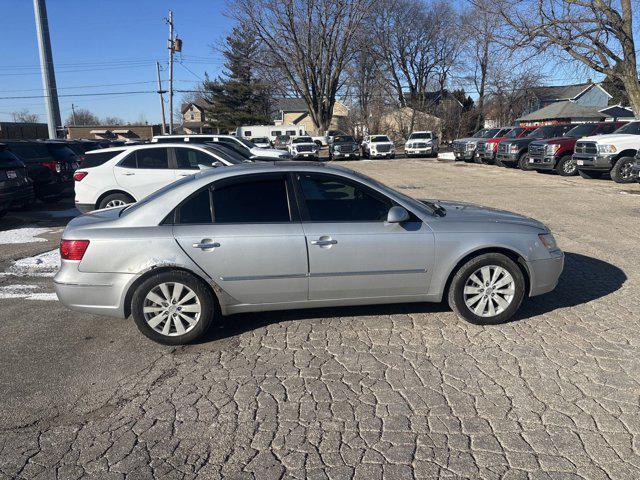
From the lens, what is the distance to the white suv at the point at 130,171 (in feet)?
31.8

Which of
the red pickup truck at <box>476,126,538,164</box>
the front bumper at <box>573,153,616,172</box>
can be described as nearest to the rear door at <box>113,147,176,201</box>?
the front bumper at <box>573,153,616,172</box>

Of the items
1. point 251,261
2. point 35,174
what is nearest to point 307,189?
point 251,261

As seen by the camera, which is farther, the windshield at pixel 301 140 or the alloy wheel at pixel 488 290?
the windshield at pixel 301 140

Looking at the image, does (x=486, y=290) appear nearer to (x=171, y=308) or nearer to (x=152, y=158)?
(x=171, y=308)

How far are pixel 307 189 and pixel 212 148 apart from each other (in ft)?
21.2

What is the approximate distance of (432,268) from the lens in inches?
178

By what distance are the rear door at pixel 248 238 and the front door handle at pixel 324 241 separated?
0.11m

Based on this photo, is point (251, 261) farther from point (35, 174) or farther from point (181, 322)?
point (35, 174)

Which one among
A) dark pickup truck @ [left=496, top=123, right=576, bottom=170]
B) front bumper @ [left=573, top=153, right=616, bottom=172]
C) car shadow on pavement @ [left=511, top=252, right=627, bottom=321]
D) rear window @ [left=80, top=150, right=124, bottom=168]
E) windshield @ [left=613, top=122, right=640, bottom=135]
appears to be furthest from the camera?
dark pickup truck @ [left=496, top=123, right=576, bottom=170]

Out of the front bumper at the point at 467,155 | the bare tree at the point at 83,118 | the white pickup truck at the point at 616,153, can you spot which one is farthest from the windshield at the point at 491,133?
the bare tree at the point at 83,118

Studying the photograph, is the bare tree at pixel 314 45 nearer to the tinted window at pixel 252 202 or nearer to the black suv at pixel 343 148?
the black suv at pixel 343 148

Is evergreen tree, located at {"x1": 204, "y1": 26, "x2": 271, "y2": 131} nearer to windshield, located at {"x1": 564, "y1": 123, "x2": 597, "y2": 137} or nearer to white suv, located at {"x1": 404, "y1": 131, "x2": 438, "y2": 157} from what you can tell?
white suv, located at {"x1": 404, "y1": 131, "x2": 438, "y2": 157}

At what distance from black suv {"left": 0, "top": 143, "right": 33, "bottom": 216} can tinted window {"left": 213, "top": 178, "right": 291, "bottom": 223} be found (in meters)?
7.64

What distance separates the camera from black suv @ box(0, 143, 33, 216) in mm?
9953
